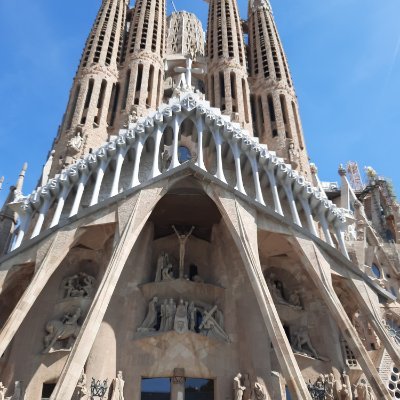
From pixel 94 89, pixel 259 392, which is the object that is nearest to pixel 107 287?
pixel 259 392

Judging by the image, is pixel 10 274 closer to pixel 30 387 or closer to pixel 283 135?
pixel 30 387

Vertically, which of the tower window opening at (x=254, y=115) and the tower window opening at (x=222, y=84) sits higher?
the tower window opening at (x=222, y=84)

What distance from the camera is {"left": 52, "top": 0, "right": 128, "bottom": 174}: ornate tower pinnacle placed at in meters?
16.5

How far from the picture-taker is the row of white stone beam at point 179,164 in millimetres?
13062

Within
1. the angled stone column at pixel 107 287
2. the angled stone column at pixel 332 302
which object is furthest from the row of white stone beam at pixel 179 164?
the angled stone column at pixel 332 302

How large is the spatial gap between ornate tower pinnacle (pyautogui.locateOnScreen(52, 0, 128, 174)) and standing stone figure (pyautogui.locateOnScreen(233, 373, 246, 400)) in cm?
837

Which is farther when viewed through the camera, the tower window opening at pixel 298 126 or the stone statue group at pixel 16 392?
the tower window opening at pixel 298 126

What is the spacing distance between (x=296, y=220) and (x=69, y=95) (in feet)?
37.1

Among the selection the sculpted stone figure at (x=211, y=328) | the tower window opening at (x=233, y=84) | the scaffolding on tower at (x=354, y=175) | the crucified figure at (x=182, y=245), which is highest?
the scaffolding on tower at (x=354, y=175)

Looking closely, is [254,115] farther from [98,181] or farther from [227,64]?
[98,181]

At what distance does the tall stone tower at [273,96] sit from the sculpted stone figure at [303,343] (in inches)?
234

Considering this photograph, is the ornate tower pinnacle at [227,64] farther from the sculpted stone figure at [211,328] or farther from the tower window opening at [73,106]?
the sculpted stone figure at [211,328]

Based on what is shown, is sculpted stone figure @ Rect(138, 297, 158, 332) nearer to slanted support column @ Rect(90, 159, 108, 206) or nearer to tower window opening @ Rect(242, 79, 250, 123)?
slanted support column @ Rect(90, 159, 108, 206)

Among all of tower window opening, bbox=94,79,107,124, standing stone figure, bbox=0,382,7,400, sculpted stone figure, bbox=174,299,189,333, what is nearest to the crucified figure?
sculpted stone figure, bbox=174,299,189,333
